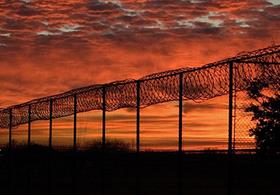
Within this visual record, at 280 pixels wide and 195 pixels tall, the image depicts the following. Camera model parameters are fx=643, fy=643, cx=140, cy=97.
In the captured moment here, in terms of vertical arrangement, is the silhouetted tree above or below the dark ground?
above

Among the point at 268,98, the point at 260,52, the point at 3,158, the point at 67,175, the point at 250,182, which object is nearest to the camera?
the point at 260,52

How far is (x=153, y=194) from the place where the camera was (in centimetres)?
2191

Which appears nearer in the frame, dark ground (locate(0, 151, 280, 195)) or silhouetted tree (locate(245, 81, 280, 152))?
dark ground (locate(0, 151, 280, 195))

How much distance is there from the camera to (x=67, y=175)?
35.8 m

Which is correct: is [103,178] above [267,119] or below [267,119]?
below

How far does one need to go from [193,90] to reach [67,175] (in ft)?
80.0

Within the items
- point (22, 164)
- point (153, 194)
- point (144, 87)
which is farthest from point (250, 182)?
point (144, 87)

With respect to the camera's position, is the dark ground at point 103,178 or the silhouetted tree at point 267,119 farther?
the silhouetted tree at point 267,119

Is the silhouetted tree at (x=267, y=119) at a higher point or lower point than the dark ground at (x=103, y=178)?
higher

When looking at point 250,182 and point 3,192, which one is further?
point 250,182

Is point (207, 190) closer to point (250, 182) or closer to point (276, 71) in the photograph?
point (250, 182)

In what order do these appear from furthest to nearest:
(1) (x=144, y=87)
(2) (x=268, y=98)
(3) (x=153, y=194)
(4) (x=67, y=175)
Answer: (4) (x=67, y=175) → (2) (x=268, y=98) → (3) (x=153, y=194) → (1) (x=144, y=87)

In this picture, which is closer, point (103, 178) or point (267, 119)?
point (103, 178)

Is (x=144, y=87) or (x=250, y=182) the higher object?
(x=144, y=87)
